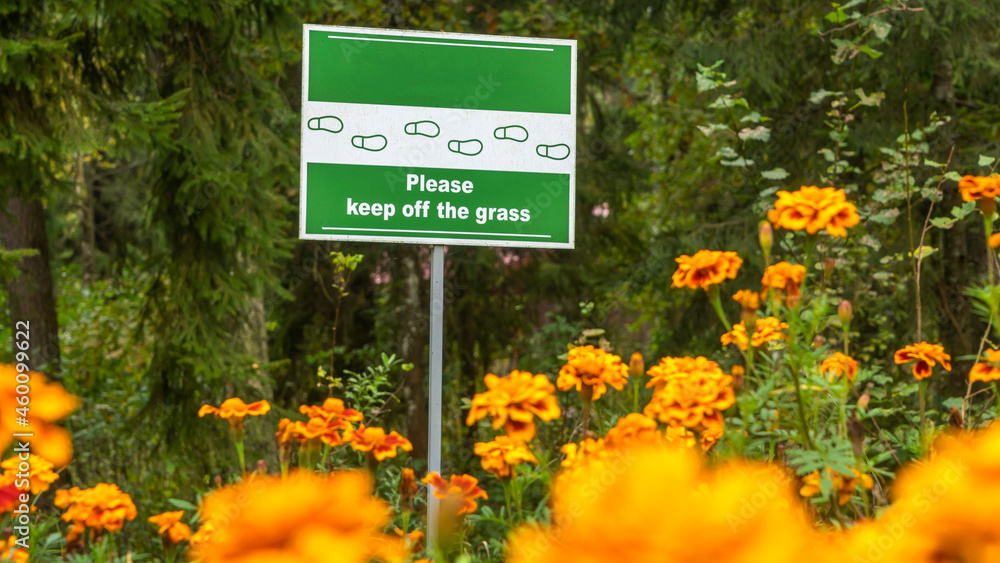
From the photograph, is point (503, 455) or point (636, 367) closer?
point (503, 455)

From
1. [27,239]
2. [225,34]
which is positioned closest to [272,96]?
[225,34]

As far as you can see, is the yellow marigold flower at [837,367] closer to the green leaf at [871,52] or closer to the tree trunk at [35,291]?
the green leaf at [871,52]

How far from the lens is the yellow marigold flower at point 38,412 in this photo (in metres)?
0.66

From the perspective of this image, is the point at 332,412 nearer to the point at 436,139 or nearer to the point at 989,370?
the point at 436,139

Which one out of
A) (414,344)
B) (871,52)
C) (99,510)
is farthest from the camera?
(414,344)

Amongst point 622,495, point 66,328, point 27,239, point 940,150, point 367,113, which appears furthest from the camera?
point 66,328

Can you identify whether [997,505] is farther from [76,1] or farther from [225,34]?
[225,34]

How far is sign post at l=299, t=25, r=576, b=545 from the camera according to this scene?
7.80 ft

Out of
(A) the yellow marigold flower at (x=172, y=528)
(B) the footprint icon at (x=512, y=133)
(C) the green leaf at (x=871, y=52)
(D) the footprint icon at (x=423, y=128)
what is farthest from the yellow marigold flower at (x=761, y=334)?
(C) the green leaf at (x=871, y=52)

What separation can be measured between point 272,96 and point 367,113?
8.14ft

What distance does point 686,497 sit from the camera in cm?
32

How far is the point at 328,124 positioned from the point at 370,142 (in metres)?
0.13

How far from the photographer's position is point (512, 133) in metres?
2.44

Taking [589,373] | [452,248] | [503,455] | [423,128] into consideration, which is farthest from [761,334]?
[452,248]
